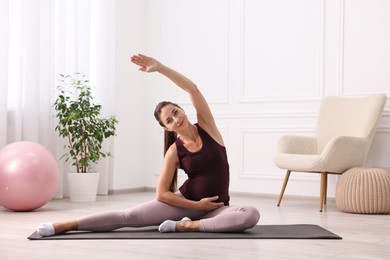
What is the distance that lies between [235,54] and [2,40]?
2.09 meters

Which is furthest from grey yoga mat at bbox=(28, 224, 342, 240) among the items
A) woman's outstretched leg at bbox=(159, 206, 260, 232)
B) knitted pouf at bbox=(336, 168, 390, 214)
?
knitted pouf at bbox=(336, 168, 390, 214)

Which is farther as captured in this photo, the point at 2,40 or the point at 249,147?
the point at 249,147

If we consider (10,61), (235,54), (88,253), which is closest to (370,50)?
(235,54)

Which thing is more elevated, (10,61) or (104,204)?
(10,61)

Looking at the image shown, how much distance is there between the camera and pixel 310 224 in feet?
12.4

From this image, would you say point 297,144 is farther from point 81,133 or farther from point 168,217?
point 168,217

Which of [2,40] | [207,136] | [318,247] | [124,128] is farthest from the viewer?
[124,128]

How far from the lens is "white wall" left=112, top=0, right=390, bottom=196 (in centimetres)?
530

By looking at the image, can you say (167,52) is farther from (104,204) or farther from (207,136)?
(207,136)

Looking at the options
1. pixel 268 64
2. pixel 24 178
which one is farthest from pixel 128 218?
pixel 268 64

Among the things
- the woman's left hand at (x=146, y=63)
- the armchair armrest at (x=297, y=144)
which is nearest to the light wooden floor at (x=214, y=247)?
the woman's left hand at (x=146, y=63)

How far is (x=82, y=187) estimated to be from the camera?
5398mm

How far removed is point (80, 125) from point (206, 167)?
7.54 feet

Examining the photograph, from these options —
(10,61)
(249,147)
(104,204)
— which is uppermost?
(10,61)
